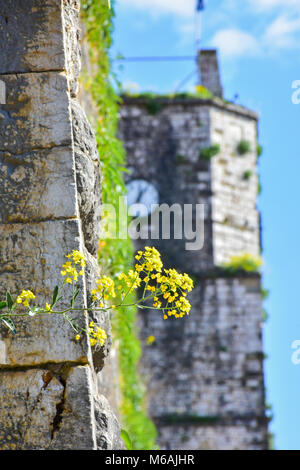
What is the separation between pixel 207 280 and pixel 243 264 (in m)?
0.69

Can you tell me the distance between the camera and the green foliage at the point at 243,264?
12.8m

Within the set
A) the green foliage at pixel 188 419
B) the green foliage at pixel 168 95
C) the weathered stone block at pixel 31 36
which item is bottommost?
the green foliage at pixel 188 419

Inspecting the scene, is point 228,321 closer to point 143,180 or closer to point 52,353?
point 143,180

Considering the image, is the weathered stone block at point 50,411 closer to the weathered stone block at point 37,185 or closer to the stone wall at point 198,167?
the weathered stone block at point 37,185

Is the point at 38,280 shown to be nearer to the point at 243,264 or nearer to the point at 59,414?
Result: the point at 59,414

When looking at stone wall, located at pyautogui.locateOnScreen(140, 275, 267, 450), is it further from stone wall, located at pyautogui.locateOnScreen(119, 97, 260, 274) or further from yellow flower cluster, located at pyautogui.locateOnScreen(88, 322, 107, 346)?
yellow flower cluster, located at pyautogui.locateOnScreen(88, 322, 107, 346)

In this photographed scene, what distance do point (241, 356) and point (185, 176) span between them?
3.22 meters

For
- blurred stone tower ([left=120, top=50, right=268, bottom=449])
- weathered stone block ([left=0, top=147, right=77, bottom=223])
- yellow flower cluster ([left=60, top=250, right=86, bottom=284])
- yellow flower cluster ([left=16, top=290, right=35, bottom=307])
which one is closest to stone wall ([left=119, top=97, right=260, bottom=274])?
blurred stone tower ([left=120, top=50, right=268, bottom=449])

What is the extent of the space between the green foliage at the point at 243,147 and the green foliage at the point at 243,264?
1962 millimetres

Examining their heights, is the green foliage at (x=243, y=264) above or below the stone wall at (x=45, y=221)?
above

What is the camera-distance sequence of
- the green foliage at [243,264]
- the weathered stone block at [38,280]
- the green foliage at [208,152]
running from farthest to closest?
the green foliage at [208,152] → the green foliage at [243,264] → the weathered stone block at [38,280]

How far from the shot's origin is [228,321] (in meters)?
12.5

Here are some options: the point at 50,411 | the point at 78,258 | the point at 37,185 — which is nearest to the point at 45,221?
the point at 37,185

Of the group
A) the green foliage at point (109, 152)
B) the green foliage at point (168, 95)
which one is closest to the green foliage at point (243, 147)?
the green foliage at point (168, 95)
